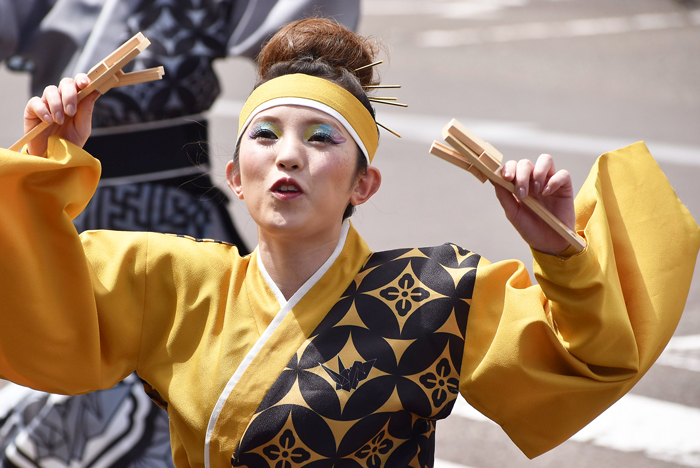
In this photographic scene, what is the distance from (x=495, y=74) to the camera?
6828 millimetres

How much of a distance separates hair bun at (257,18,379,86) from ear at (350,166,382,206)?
0.21m

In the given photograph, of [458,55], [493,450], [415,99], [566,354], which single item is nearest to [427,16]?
[458,55]

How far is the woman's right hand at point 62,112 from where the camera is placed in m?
1.30

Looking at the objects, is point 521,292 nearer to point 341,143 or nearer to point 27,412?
point 341,143

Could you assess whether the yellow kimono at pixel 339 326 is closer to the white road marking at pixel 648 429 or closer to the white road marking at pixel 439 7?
the white road marking at pixel 648 429

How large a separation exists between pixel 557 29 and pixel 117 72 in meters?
7.12

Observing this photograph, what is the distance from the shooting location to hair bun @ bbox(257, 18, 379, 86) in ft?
4.94

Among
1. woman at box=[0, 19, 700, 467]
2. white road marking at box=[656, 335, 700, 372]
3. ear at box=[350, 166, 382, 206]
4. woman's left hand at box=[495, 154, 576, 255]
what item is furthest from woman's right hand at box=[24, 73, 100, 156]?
white road marking at box=[656, 335, 700, 372]

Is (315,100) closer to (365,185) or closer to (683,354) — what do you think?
(365,185)

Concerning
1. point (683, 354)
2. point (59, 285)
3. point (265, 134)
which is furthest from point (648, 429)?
point (59, 285)

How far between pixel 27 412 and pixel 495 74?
551 cm

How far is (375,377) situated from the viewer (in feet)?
4.32

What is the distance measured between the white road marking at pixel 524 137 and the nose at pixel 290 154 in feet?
14.0

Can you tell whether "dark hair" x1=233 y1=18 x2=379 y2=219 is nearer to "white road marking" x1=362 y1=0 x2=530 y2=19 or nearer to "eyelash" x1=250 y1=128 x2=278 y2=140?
"eyelash" x1=250 y1=128 x2=278 y2=140
